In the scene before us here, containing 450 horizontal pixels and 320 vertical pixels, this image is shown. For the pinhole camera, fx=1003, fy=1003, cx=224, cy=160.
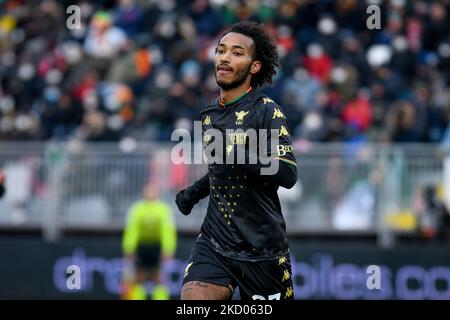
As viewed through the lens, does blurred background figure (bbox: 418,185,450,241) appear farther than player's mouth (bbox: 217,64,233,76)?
Yes

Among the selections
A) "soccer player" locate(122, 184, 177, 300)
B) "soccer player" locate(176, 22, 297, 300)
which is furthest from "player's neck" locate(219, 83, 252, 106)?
"soccer player" locate(122, 184, 177, 300)

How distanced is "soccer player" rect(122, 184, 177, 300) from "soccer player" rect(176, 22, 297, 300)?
8181 mm

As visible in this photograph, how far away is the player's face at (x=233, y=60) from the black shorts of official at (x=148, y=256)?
9.00m

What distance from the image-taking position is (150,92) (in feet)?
57.5

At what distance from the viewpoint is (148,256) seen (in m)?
16.0

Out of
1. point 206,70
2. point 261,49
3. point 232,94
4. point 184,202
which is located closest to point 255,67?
point 261,49

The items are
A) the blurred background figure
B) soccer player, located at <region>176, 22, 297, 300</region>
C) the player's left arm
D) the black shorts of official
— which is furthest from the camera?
the black shorts of official

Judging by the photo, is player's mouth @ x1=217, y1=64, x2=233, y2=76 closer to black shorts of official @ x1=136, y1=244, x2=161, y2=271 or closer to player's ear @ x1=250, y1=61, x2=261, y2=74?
player's ear @ x1=250, y1=61, x2=261, y2=74

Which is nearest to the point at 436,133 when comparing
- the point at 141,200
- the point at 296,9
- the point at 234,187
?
the point at 296,9

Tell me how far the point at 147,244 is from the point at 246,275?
8.99m

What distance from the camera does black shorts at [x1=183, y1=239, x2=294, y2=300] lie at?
7.10m

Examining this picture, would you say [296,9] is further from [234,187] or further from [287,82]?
[234,187]

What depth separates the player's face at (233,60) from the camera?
23.7ft

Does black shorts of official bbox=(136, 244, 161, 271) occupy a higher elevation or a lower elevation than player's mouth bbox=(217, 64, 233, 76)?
lower
